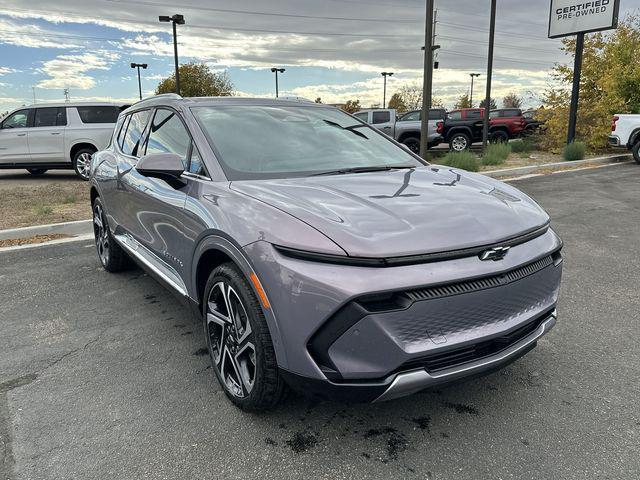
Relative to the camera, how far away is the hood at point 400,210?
209cm

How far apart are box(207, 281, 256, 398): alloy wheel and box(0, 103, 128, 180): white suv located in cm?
1096

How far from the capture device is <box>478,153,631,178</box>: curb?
12305mm

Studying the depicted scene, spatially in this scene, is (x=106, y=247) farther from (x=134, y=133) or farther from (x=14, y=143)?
(x=14, y=143)

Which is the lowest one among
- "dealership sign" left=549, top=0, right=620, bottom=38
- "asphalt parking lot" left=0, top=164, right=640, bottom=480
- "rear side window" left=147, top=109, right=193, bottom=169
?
"asphalt parking lot" left=0, top=164, right=640, bottom=480

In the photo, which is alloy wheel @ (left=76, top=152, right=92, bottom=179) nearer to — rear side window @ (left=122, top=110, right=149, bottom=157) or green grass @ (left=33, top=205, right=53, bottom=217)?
green grass @ (left=33, top=205, right=53, bottom=217)

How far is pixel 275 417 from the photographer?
2.59 m

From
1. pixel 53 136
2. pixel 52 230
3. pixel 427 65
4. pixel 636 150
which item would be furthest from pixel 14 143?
pixel 636 150

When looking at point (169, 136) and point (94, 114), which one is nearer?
point (169, 136)

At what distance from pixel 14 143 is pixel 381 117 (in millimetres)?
11985

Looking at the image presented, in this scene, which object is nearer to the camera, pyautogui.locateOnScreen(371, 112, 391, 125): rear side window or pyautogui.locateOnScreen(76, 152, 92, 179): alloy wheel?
pyautogui.locateOnScreen(76, 152, 92, 179): alloy wheel

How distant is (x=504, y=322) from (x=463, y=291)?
1.05ft

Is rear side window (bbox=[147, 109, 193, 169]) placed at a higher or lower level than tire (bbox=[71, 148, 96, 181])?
higher

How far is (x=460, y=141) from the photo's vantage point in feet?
65.5

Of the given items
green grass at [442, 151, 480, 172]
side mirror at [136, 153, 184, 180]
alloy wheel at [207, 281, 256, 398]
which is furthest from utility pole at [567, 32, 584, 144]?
alloy wheel at [207, 281, 256, 398]
